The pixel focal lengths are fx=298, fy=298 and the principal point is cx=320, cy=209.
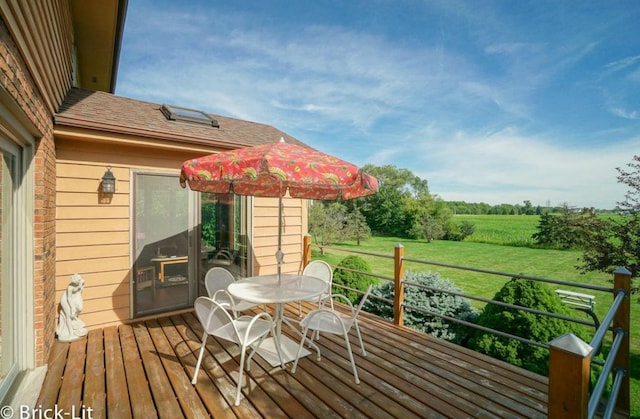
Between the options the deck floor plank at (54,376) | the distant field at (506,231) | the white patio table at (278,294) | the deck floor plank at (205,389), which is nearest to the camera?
the deck floor plank at (205,389)

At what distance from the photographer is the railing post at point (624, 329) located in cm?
228

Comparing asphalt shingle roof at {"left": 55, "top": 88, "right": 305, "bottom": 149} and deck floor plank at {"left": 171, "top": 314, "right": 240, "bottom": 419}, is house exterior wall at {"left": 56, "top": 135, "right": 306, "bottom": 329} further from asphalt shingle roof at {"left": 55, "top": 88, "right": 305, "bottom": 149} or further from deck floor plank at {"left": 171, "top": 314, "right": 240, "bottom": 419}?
deck floor plank at {"left": 171, "top": 314, "right": 240, "bottom": 419}

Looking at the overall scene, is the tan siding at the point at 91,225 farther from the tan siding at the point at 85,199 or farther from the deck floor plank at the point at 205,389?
the deck floor plank at the point at 205,389

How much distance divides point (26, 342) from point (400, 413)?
10.8 feet

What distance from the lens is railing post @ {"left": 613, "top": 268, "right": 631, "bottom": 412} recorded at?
7.48 feet

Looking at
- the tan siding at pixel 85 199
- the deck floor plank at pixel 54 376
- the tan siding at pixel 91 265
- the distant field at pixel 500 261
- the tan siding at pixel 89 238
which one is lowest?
the distant field at pixel 500 261

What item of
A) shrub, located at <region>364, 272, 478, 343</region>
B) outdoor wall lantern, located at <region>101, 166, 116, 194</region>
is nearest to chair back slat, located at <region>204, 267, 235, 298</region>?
outdoor wall lantern, located at <region>101, 166, 116, 194</region>

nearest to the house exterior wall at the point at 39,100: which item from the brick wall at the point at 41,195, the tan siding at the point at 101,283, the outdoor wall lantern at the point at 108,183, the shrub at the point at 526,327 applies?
the brick wall at the point at 41,195

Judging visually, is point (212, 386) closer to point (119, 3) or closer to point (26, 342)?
point (26, 342)

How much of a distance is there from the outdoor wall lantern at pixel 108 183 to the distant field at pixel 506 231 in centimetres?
2103

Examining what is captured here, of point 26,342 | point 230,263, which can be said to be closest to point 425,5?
point 230,263

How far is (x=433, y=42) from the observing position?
9570mm

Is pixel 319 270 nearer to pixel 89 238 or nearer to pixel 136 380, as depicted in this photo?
pixel 136 380

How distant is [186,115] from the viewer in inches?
204
